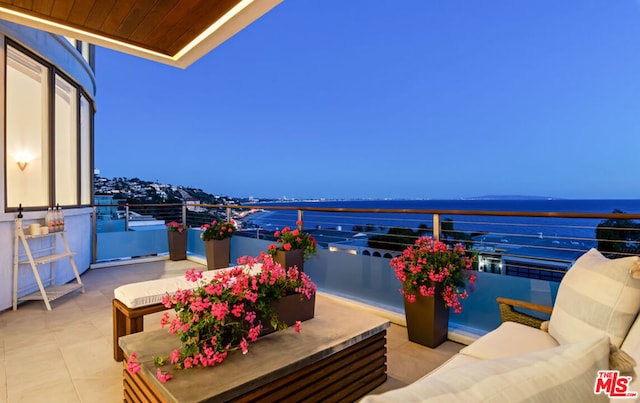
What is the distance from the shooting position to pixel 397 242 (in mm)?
3322

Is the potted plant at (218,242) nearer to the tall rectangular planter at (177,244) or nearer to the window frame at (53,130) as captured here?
the tall rectangular planter at (177,244)

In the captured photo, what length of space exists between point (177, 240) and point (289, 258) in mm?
3329

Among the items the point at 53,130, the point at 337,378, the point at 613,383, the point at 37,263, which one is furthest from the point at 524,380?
the point at 53,130

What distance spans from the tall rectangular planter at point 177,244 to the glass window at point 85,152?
150cm

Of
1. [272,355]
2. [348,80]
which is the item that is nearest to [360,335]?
[272,355]

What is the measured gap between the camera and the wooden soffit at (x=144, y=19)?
2.49 meters

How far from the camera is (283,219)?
175 inches

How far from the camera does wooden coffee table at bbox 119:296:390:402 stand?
1.34 m

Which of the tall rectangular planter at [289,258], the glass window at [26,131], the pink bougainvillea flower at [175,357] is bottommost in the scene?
the pink bougainvillea flower at [175,357]

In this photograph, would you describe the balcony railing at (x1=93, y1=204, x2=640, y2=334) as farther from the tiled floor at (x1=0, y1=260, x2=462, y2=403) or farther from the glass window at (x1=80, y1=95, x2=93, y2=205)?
the tiled floor at (x1=0, y1=260, x2=462, y2=403)

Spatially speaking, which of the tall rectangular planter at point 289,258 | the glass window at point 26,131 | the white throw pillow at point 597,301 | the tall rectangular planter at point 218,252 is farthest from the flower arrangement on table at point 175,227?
the white throw pillow at point 597,301

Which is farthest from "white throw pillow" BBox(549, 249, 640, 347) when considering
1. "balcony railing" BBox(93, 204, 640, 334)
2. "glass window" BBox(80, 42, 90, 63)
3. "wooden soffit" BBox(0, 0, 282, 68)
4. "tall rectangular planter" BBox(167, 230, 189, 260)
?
"glass window" BBox(80, 42, 90, 63)

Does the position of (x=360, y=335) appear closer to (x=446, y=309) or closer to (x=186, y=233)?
(x=446, y=309)

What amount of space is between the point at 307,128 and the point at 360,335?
21.1m
